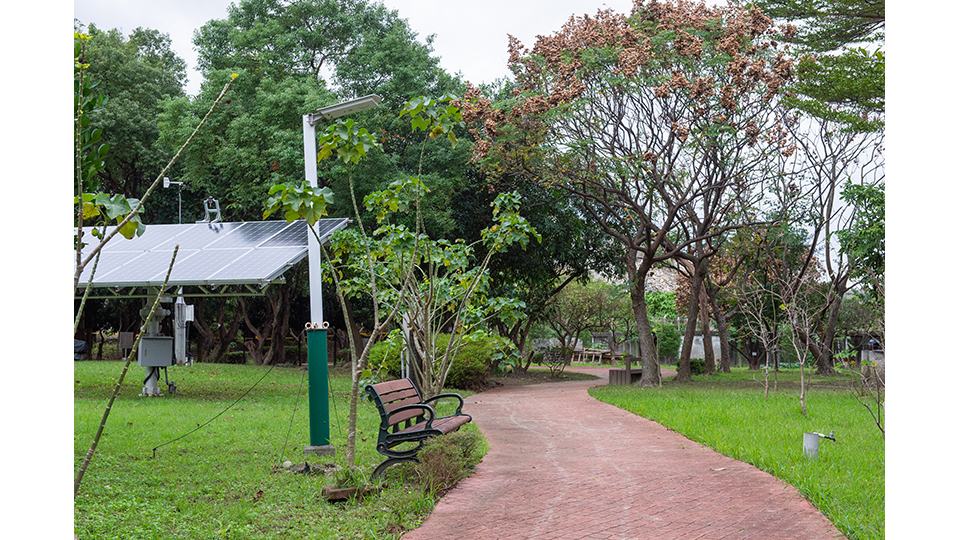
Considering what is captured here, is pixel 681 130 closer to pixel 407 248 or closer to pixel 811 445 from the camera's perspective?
pixel 407 248

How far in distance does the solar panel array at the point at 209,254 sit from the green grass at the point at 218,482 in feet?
6.66

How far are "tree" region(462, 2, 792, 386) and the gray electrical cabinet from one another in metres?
7.43

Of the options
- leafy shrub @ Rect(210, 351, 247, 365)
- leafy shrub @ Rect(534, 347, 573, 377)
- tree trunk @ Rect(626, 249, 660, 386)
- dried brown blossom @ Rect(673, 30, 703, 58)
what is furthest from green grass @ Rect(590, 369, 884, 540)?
leafy shrub @ Rect(210, 351, 247, 365)

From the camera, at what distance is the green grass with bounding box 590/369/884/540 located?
197 inches

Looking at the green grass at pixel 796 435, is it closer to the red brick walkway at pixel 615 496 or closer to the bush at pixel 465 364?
the red brick walkway at pixel 615 496

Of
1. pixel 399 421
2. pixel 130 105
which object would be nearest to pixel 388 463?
pixel 399 421

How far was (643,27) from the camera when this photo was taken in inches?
605

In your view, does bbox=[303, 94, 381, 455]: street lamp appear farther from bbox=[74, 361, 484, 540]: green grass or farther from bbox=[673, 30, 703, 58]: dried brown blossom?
bbox=[673, 30, 703, 58]: dried brown blossom

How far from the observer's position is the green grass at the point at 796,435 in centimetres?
501

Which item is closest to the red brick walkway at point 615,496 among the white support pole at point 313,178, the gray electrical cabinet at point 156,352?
the white support pole at point 313,178

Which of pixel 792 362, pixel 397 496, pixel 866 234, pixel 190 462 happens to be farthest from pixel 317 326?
pixel 792 362

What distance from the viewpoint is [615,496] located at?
217 inches

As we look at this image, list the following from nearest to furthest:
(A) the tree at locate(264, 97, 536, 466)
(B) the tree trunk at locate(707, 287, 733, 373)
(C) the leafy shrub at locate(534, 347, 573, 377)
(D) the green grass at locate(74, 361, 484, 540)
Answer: (D) the green grass at locate(74, 361, 484, 540) → (A) the tree at locate(264, 97, 536, 466) → (B) the tree trunk at locate(707, 287, 733, 373) → (C) the leafy shrub at locate(534, 347, 573, 377)

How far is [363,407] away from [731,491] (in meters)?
7.40
